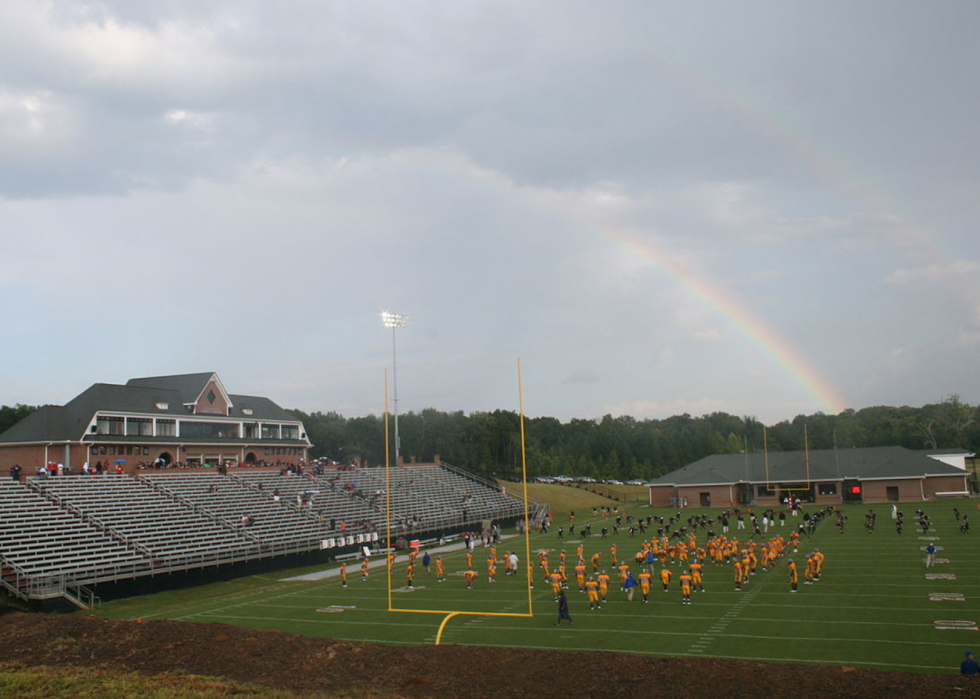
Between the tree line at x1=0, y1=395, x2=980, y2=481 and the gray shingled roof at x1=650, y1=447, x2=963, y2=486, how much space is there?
20310 mm

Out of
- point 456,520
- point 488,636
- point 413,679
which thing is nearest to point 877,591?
point 488,636

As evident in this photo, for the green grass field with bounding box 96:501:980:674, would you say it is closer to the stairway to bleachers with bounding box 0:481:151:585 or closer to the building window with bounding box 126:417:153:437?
the stairway to bleachers with bounding box 0:481:151:585

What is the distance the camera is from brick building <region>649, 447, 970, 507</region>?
53719mm

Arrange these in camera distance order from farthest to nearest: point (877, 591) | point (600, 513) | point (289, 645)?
1. point (600, 513)
2. point (877, 591)
3. point (289, 645)

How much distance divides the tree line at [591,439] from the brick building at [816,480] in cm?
2013

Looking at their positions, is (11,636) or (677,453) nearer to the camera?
(11,636)

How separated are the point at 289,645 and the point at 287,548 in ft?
60.4

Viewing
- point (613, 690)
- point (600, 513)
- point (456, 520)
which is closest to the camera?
point (613, 690)

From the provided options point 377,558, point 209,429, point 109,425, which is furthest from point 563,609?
point 209,429

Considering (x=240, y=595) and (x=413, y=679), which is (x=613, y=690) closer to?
(x=413, y=679)

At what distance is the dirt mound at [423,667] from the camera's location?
1205 cm

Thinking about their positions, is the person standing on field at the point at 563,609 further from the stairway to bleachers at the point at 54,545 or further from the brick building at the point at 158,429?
the brick building at the point at 158,429

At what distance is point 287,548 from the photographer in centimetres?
3334

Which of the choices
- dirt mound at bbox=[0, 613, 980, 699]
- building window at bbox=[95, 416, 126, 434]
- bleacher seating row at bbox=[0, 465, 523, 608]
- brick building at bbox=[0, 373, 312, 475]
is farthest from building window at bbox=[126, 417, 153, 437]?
dirt mound at bbox=[0, 613, 980, 699]
